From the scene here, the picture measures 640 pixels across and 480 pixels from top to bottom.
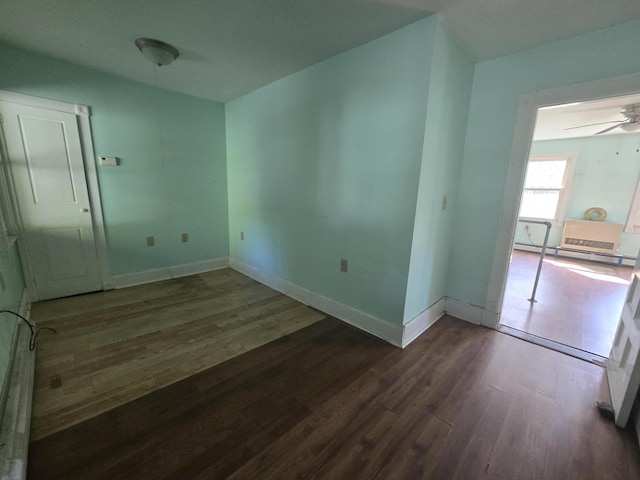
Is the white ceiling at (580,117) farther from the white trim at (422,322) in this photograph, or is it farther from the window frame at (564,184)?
the white trim at (422,322)

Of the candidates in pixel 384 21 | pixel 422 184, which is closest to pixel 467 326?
pixel 422 184

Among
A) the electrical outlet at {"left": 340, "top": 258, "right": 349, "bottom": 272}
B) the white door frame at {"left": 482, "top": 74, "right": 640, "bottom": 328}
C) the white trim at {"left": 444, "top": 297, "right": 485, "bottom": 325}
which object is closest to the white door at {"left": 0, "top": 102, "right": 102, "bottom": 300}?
the electrical outlet at {"left": 340, "top": 258, "right": 349, "bottom": 272}

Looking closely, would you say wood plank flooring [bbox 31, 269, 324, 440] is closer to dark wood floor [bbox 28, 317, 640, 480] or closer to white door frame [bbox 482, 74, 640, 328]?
dark wood floor [bbox 28, 317, 640, 480]

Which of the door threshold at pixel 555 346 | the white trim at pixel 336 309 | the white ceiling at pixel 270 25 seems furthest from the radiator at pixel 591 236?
the white trim at pixel 336 309

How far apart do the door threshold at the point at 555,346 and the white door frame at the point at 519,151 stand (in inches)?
5.3

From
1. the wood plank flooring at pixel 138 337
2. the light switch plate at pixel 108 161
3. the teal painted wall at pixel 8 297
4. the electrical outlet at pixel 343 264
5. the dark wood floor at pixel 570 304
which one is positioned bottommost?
the wood plank flooring at pixel 138 337

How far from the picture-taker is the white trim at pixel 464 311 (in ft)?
8.02

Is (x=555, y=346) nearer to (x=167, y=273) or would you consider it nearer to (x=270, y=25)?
(x=270, y=25)

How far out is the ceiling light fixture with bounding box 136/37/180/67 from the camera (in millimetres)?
2031

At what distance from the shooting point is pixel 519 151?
2121mm

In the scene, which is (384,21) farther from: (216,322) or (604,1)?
(216,322)

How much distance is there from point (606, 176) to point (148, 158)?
7818 mm

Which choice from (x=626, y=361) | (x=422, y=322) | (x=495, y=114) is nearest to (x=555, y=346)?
(x=626, y=361)

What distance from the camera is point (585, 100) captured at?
1841mm
